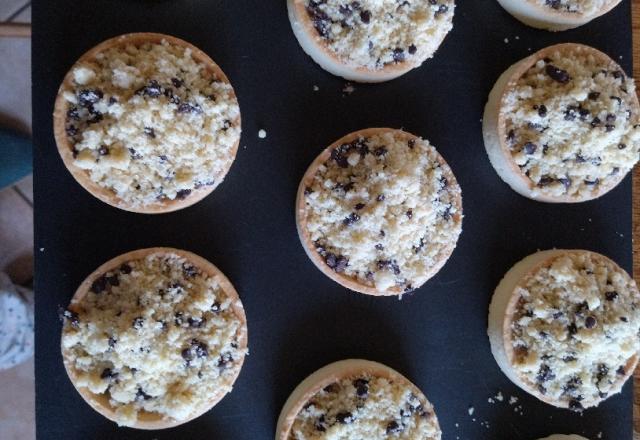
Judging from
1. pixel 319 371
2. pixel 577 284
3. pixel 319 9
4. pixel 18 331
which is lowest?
pixel 18 331

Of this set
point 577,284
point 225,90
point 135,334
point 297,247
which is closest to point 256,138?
point 225,90

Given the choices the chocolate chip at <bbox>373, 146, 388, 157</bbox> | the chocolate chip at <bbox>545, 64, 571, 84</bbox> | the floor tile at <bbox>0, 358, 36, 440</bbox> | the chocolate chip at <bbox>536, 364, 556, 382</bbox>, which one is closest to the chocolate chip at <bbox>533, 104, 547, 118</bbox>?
the chocolate chip at <bbox>545, 64, 571, 84</bbox>

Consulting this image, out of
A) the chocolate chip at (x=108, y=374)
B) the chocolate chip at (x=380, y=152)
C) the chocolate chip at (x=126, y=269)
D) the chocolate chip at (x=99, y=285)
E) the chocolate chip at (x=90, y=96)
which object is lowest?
the chocolate chip at (x=108, y=374)

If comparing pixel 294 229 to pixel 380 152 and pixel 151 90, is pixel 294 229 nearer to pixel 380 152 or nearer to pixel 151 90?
pixel 380 152

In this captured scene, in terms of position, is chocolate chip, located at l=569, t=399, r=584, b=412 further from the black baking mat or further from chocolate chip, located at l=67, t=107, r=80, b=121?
chocolate chip, located at l=67, t=107, r=80, b=121

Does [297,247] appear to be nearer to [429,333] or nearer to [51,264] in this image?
[429,333]

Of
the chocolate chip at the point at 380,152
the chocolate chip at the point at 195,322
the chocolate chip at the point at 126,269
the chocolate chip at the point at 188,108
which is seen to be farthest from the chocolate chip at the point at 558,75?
the chocolate chip at the point at 126,269

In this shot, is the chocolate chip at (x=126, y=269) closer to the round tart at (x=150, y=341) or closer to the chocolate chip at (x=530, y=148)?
the round tart at (x=150, y=341)
